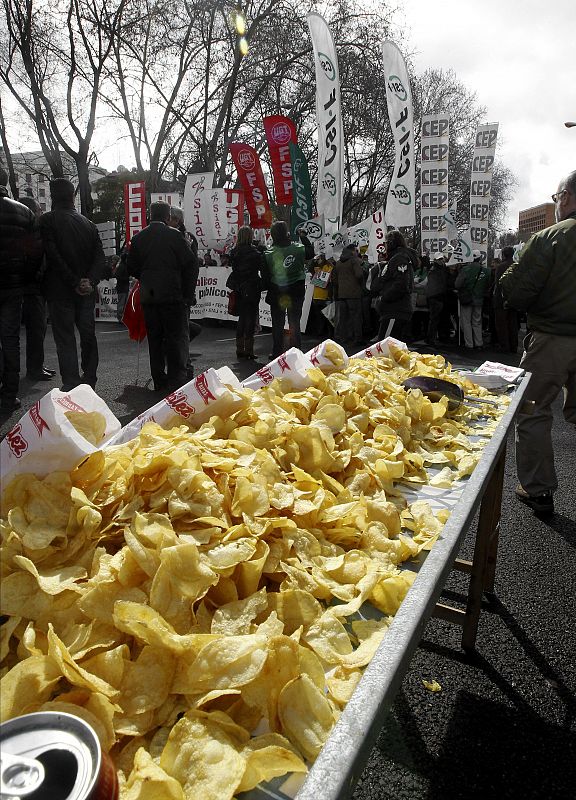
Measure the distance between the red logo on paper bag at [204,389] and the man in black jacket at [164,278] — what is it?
3943 millimetres

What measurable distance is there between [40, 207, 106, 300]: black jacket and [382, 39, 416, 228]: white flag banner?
9102 mm

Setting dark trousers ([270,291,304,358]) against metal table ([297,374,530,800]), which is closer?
metal table ([297,374,530,800])

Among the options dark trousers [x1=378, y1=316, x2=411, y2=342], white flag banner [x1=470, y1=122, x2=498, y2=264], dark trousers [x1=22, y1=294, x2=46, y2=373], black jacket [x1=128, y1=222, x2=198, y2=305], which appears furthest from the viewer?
white flag banner [x1=470, y1=122, x2=498, y2=264]

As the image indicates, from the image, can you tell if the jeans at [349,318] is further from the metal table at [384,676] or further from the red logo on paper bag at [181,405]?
the metal table at [384,676]

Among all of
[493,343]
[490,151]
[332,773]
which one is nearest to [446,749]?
[332,773]

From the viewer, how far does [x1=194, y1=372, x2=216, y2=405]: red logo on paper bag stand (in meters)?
1.66

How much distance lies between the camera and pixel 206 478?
3.88 ft

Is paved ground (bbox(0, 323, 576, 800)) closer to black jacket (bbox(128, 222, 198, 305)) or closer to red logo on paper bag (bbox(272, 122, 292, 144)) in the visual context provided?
black jacket (bbox(128, 222, 198, 305))

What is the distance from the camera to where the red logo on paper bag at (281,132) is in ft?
47.4

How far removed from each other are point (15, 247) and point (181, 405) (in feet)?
13.2

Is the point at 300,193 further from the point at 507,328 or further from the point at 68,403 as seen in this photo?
the point at 68,403

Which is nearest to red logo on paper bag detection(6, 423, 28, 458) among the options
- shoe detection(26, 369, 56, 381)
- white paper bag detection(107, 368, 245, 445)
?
white paper bag detection(107, 368, 245, 445)

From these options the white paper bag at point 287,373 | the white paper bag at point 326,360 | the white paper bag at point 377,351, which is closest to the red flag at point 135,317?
the white paper bag at point 377,351

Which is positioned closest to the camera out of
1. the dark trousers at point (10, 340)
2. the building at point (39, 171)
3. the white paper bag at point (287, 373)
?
the white paper bag at point (287, 373)
